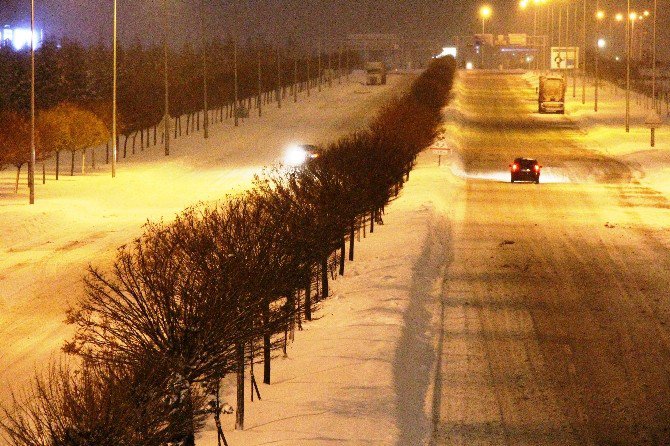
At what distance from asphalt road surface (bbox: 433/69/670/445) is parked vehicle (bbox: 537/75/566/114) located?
43754 mm

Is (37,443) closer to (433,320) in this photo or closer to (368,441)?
(368,441)

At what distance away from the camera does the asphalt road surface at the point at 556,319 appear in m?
15.9

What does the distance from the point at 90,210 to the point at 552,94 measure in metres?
56.6

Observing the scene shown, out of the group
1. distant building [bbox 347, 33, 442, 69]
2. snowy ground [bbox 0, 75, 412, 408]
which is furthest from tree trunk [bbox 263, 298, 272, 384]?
distant building [bbox 347, 33, 442, 69]

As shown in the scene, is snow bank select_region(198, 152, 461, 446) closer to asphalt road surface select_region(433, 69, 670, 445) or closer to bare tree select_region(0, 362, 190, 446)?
asphalt road surface select_region(433, 69, 670, 445)

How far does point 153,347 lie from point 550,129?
69.9 metres

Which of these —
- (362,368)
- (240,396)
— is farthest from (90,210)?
(240,396)

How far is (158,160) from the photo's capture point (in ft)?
212

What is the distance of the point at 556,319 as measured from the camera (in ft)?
74.3

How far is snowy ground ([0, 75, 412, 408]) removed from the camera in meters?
24.1

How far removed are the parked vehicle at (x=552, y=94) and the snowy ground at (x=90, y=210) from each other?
14060 mm

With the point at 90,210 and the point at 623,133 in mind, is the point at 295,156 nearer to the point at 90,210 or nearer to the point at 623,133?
the point at 90,210

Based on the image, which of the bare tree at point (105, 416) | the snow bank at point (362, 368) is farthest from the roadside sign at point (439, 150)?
the bare tree at point (105, 416)

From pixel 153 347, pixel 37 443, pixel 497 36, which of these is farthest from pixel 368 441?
pixel 497 36
